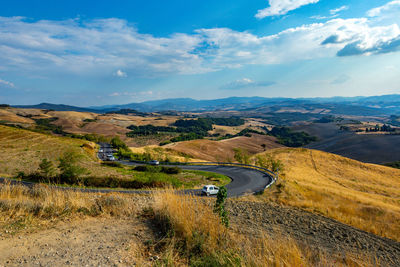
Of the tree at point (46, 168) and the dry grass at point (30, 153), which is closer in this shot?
the tree at point (46, 168)

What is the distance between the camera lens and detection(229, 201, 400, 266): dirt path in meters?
12.2

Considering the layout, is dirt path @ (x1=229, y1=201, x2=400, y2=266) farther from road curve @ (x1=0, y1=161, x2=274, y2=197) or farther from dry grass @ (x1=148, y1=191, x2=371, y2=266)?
road curve @ (x1=0, y1=161, x2=274, y2=197)

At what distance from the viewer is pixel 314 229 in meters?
14.9

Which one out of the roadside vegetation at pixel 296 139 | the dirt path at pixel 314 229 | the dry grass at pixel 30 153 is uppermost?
the dry grass at pixel 30 153

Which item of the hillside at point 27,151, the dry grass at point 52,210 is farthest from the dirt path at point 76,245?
the hillside at point 27,151

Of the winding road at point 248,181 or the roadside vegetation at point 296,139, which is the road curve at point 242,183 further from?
the roadside vegetation at point 296,139

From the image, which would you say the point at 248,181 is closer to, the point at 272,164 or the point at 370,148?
the point at 272,164

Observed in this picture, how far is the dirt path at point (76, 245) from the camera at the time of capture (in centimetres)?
488

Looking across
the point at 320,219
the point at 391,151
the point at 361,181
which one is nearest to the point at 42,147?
the point at 320,219

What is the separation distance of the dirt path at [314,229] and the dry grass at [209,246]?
5837 millimetres

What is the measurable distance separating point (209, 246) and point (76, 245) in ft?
11.5

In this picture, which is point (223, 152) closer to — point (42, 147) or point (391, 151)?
point (42, 147)

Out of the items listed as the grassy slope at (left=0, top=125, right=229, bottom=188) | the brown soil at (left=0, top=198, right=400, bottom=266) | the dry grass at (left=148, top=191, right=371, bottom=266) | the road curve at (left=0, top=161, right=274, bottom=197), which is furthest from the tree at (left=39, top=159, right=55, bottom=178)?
the dry grass at (left=148, top=191, right=371, bottom=266)

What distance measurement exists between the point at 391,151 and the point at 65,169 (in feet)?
422
